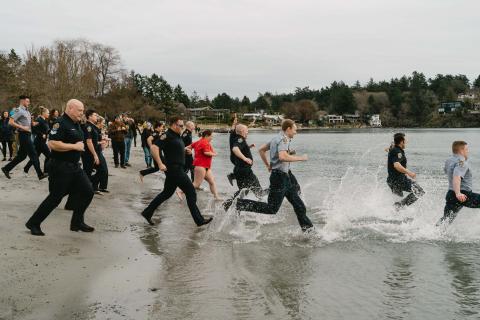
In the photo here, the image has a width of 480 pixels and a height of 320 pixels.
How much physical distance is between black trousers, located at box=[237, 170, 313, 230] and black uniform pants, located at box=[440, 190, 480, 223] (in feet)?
7.56

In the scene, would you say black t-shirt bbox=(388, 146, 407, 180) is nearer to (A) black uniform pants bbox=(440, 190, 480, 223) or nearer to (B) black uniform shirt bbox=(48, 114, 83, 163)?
(A) black uniform pants bbox=(440, 190, 480, 223)

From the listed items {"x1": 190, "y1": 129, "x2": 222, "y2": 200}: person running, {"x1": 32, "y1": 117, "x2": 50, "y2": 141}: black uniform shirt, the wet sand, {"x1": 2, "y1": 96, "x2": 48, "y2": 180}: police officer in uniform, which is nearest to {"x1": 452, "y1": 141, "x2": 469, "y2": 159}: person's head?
the wet sand

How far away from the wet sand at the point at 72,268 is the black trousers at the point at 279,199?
1.99 metres

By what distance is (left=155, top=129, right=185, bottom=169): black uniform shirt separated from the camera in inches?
309

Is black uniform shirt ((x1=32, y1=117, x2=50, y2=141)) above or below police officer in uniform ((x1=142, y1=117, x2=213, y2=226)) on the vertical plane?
above

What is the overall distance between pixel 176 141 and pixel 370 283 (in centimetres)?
385

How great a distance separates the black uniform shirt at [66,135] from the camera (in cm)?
661

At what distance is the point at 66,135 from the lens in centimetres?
665

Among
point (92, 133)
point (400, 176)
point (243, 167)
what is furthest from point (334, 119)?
Result: point (92, 133)

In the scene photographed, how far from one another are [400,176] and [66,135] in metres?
6.44

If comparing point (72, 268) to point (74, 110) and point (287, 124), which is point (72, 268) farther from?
point (287, 124)

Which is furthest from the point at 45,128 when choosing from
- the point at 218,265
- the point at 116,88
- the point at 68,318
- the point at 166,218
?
the point at 116,88

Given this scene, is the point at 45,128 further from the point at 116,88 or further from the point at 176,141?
the point at 116,88

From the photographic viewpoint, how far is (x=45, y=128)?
1202 centimetres
